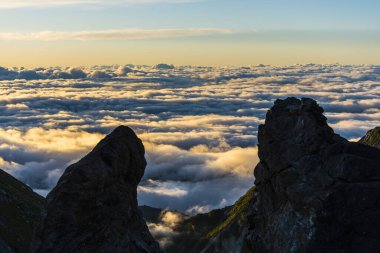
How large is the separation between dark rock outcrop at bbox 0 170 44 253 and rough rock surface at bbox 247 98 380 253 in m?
102

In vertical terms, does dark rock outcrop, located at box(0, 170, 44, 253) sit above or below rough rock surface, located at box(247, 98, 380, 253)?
below

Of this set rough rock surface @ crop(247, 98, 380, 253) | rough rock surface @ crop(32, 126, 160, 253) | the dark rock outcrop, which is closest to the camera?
rough rock surface @ crop(247, 98, 380, 253)

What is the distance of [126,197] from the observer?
5338cm

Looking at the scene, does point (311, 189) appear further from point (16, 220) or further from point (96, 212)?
point (16, 220)

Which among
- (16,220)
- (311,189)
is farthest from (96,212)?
(16,220)

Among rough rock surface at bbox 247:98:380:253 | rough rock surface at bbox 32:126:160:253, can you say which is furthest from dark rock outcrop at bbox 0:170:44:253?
rough rock surface at bbox 247:98:380:253

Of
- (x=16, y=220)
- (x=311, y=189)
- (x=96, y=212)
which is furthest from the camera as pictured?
(x=16, y=220)

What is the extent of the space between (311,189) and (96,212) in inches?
895

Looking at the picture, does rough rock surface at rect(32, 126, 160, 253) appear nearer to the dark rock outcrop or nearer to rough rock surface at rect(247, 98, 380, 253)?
rough rock surface at rect(247, 98, 380, 253)

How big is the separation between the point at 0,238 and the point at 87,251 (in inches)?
3887

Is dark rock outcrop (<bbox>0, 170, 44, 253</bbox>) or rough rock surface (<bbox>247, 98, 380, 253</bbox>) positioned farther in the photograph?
dark rock outcrop (<bbox>0, 170, 44, 253</bbox>)

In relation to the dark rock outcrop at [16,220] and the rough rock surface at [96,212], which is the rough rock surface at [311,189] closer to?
the rough rock surface at [96,212]

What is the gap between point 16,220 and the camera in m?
158

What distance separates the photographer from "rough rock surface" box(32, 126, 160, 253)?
4647cm
